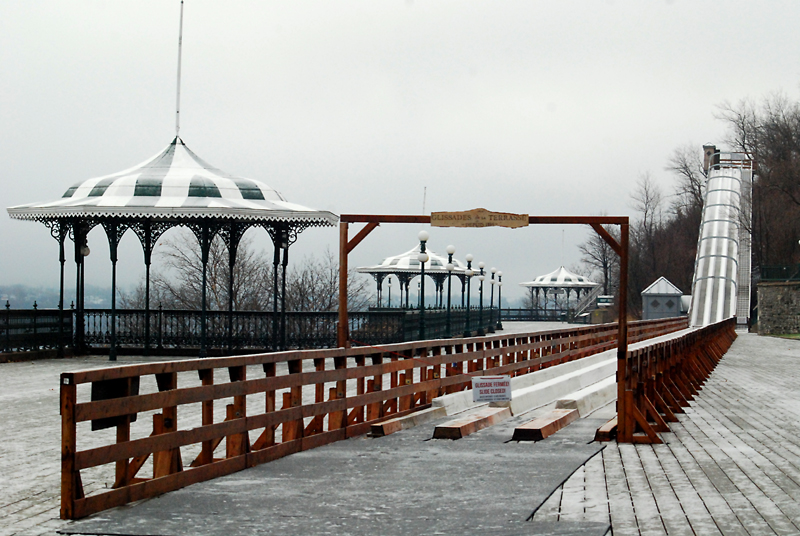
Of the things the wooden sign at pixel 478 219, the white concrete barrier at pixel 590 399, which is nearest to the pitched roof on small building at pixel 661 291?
the white concrete barrier at pixel 590 399

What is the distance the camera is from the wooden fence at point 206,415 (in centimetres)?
746

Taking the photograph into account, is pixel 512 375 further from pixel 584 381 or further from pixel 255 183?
pixel 255 183

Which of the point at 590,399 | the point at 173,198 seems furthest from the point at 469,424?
the point at 173,198

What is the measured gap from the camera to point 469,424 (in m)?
12.6

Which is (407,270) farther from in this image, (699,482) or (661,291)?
(699,482)

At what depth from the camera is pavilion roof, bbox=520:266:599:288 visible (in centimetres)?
9571

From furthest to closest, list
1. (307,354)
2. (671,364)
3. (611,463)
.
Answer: (671,364) → (307,354) → (611,463)

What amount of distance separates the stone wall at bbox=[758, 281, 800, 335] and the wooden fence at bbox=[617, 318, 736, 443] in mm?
42623

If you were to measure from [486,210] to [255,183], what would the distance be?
52.8ft

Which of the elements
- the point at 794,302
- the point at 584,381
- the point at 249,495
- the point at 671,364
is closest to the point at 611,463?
the point at 249,495

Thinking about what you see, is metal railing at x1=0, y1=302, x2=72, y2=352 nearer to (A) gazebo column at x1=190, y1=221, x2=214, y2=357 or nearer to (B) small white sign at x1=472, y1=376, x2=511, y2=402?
(A) gazebo column at x1=190, y1=221, x2=214, y2=357

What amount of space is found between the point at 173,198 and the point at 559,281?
74.3 m

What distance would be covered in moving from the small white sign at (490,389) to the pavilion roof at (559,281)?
3224 inches

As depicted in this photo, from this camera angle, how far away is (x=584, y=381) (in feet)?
71.9
